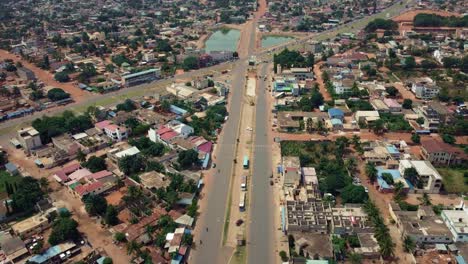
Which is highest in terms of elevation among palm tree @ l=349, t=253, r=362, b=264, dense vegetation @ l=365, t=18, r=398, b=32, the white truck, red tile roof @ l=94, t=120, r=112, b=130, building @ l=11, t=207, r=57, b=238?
dense vegetation @ l=365, t=18, r=398, b=32

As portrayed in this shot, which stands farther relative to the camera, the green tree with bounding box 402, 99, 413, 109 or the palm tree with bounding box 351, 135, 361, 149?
the green tree with bounding box 402, 99, 413, 109

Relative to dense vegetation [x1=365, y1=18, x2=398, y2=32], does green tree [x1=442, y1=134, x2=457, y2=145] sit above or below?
below

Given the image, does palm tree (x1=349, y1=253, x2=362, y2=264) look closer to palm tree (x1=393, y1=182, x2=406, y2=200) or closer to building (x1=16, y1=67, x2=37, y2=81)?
palm tree (x1=393, y1=182, x2=406, y2=200)

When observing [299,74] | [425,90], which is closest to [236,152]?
[299,74]

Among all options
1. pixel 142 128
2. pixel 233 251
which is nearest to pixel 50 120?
pixel 142 128

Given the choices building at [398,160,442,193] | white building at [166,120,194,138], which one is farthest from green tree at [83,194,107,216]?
building at [398,160,442,193]

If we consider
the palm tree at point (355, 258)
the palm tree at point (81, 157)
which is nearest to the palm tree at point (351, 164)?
the palm tree at point (355, 258)
